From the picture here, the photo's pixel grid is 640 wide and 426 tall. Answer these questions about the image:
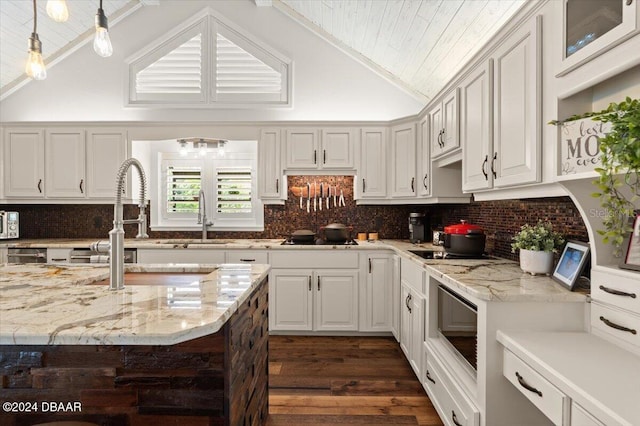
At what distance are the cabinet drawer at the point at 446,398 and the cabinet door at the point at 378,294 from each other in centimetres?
111

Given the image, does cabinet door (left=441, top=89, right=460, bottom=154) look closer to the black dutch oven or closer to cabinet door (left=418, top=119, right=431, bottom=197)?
cabinet door (left=418, top=119, right=431, bottom=197)

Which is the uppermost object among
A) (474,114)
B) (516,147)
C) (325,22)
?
(325,22)

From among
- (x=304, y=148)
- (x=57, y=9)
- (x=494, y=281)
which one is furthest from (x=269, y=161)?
(x=494, y=281)

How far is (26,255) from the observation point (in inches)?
140

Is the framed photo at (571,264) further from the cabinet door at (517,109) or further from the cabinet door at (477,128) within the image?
the cabinet door at (477,128)

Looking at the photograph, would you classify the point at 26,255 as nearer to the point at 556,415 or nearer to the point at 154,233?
the point at 154,233

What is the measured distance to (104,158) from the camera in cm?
383

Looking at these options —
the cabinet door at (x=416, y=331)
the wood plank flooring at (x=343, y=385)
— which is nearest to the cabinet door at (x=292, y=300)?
the wood plank flooring at (x=343, y=385)

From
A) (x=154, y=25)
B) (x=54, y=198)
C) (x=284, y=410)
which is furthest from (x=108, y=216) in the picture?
(x=284, y=410)

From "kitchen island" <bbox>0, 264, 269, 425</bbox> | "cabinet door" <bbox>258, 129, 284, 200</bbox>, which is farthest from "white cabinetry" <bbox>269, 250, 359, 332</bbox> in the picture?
"kitchen island" <bbox>0, 264, 269, 425</bbox>

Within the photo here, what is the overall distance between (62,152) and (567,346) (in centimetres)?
460

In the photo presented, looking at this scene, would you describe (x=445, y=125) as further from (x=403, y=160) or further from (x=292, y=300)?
(x=292, y=300)

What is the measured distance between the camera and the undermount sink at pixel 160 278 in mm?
1877

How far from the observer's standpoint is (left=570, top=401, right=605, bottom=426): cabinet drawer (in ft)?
3.09
